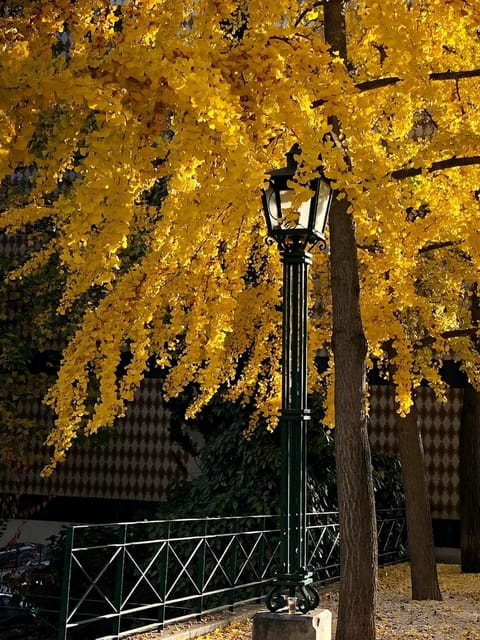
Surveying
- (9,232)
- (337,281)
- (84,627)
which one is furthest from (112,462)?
(337,281)

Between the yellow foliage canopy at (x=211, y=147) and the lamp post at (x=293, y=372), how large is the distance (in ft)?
0.56

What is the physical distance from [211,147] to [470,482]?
28.8ft

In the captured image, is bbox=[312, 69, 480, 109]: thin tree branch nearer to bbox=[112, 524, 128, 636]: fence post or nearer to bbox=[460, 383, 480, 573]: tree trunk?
bbox=[112, 524, 128, 636]: fence post

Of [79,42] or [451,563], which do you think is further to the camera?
[451,563]

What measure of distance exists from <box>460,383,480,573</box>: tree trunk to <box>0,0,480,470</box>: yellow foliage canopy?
392cm

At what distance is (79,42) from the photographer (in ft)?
15.8

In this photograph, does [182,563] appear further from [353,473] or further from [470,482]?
[470,482]

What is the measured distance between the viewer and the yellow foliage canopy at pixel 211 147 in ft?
12.2

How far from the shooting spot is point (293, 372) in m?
4.62

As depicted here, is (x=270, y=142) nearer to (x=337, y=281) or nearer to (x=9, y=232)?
(x=337, y=281)

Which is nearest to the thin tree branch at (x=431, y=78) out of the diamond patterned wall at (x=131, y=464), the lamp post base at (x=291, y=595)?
the lamp post base at (x=291, y=595)

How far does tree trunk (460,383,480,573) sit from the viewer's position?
11.4 metres

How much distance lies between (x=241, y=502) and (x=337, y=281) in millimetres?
4652

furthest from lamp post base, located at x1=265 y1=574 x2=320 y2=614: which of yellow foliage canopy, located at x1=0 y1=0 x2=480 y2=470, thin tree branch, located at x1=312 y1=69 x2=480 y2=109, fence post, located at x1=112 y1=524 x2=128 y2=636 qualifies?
thin tree branch, located at x1=312 y1=69 x2=480 y2=109
